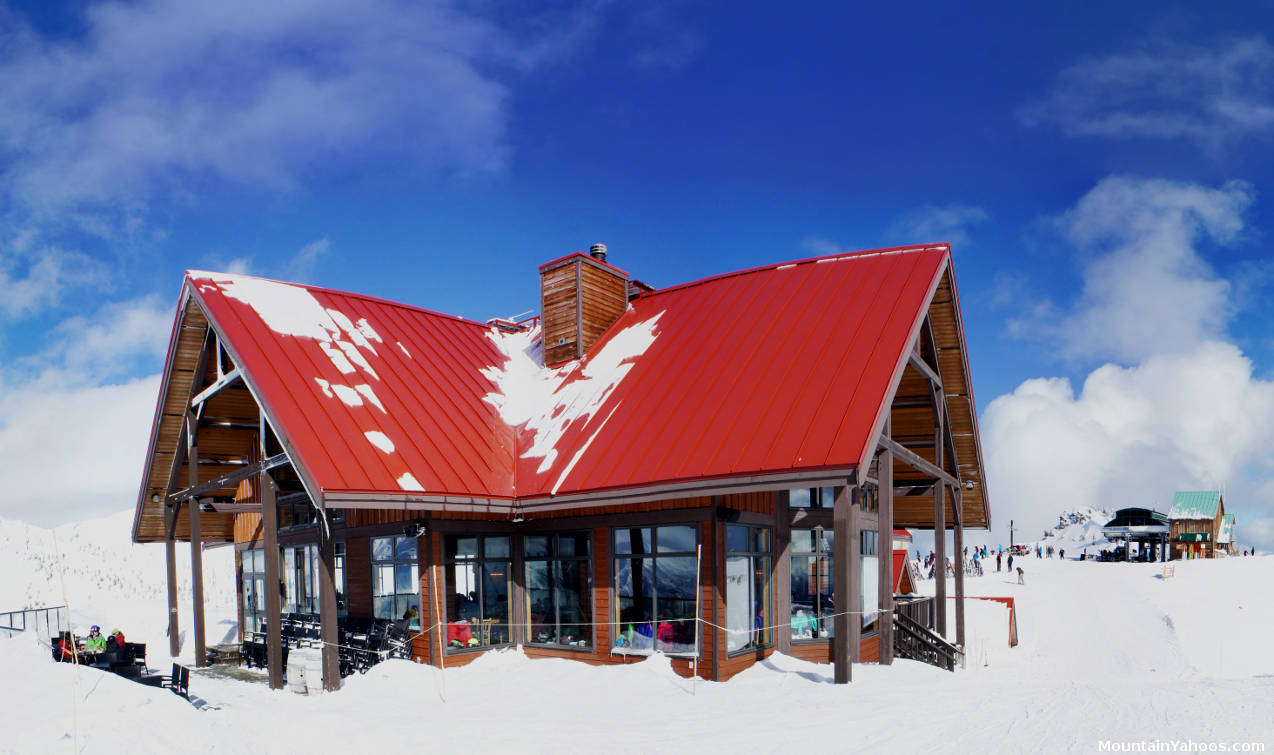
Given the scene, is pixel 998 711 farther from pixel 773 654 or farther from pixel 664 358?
pixel 664 358

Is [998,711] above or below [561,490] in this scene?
below

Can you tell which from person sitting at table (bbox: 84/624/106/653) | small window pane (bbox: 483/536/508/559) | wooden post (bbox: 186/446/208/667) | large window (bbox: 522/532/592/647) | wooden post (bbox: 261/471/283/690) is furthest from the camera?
wooden post (bbox: 186/446/208/667)

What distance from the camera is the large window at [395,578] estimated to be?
15.3m

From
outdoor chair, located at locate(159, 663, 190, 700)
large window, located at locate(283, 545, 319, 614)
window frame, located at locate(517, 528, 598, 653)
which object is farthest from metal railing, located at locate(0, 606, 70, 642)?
window frame, located at locate(517, 528, 598, 653)

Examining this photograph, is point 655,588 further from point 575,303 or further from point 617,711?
point 575,303

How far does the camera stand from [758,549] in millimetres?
14680

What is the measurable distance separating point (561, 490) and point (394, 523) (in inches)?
129

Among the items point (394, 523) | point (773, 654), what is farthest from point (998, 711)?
point (394, 523)

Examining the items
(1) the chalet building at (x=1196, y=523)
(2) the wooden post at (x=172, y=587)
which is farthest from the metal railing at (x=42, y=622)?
(1) the chalet building at (x=1196, y=523)

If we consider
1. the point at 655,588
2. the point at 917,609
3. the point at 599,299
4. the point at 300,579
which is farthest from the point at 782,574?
the point at 300,579

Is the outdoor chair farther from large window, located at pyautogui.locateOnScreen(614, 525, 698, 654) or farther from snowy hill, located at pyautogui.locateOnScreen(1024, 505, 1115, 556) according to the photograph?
snowy hill, located at pyautogui.locateOnScreen(1024, 505, 1115, 556)

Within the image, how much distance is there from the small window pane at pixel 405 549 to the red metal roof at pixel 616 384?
1.73 meters

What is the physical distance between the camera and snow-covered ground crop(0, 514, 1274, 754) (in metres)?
8.70

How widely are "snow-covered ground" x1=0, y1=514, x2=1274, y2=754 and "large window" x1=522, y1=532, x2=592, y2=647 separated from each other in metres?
0.67
